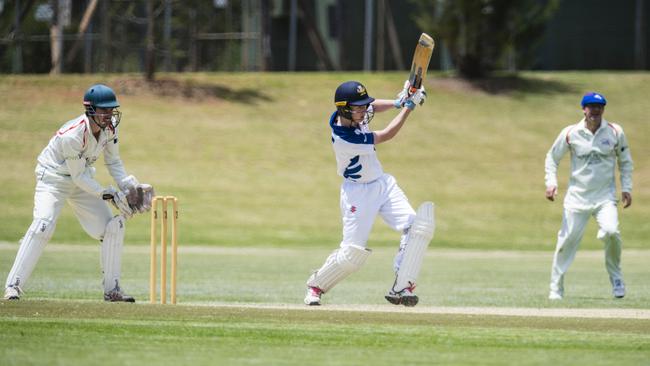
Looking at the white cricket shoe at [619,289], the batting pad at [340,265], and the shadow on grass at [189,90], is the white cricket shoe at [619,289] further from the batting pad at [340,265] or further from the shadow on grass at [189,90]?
the shadow on grass at [189,90]

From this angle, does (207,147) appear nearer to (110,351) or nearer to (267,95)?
(267,95)

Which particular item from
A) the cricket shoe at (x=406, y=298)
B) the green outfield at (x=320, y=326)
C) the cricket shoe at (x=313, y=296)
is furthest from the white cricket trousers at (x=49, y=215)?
the cricket shoe at (x=406, y=298)

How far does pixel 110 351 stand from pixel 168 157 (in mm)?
21179

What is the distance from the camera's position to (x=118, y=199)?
997 centimetres

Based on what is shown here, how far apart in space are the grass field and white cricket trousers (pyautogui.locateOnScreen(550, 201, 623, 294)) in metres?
0.32

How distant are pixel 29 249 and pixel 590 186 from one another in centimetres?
560

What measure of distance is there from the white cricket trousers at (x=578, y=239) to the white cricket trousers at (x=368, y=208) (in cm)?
273

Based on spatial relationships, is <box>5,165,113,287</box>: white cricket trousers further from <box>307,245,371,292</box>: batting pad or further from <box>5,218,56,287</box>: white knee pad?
<box>307,245,371,292</box>: batting pad

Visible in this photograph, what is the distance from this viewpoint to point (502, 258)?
64.6 ft

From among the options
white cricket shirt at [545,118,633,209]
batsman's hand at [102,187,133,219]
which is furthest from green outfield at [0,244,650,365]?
white cricket shirt at [545,118,633,209]

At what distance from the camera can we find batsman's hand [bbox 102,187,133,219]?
990 cm

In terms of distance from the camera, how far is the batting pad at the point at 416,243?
953 cm

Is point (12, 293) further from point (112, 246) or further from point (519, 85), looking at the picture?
point (519, 85)

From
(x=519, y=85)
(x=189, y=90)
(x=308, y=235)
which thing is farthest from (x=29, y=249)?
(x=519, y=85)
